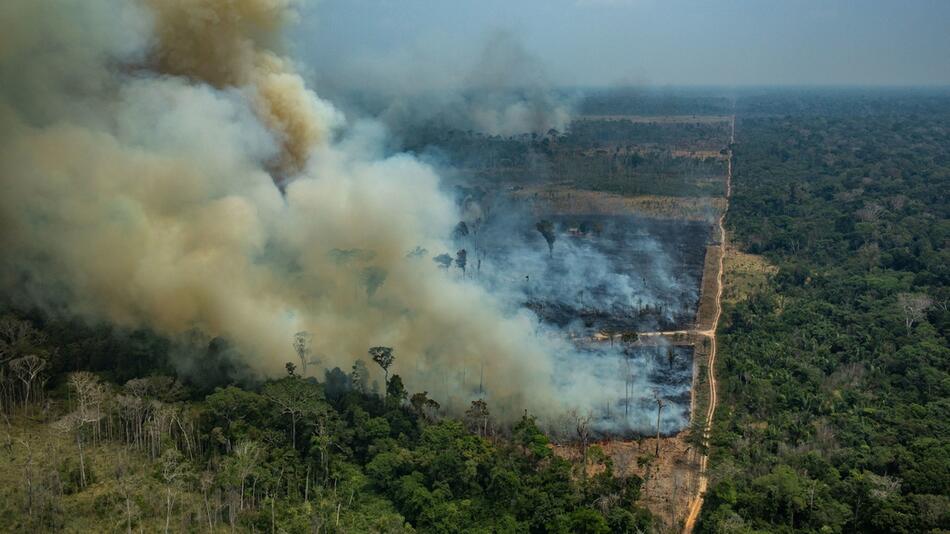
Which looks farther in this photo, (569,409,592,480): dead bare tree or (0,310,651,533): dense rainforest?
(569,409,592,480): dead bare tree

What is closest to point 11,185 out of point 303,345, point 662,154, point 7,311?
point 7,311

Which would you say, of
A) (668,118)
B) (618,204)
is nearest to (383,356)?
(618,204)

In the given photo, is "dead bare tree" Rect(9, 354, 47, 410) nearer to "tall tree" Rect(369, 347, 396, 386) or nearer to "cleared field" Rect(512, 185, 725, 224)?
"tall tree" Rect(369, 347, 396, 386)

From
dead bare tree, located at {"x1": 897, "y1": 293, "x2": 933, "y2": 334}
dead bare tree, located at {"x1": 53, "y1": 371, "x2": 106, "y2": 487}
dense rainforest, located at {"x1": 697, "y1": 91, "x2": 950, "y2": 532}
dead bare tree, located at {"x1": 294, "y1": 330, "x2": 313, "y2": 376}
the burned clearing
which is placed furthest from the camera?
the burned clearing

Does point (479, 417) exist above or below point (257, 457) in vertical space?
below

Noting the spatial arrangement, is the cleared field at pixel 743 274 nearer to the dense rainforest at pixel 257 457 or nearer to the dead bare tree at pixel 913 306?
the dead bare tree at pixel 913 306

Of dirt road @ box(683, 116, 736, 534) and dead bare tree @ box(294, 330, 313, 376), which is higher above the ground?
dead bare tree @ box(294, 330, 313, 376)

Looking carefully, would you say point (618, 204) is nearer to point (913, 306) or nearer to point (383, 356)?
point (913, 306)

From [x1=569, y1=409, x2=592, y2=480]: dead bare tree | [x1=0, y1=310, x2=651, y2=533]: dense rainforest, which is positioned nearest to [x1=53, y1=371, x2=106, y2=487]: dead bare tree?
[x1=0, y1=310, x2=651, y2=533]: dense rainforest
